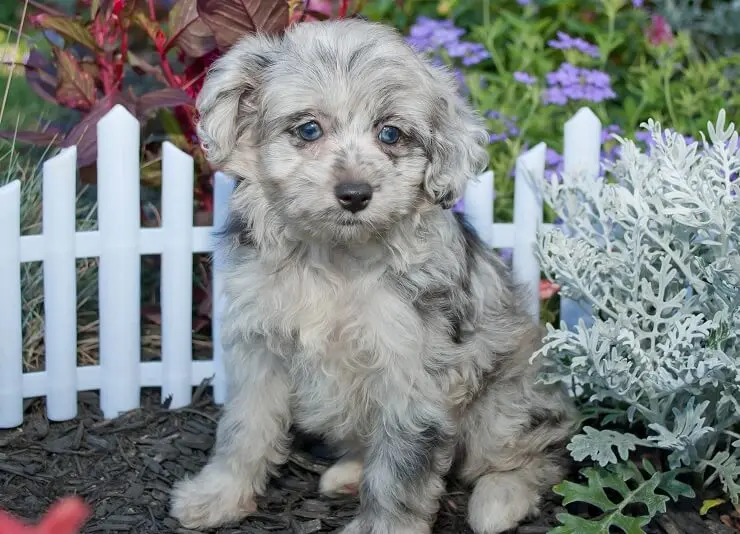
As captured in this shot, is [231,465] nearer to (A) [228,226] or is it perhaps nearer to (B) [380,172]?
(A) [228,226]

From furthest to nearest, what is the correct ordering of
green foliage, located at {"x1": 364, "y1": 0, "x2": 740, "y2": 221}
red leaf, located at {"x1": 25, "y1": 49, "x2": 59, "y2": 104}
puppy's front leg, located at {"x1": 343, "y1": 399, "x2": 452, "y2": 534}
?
green foliage, located at {"x1": 364, "y1": 0, "x2": 740, "y2": 221} → red leaf, located at {"x1": 25, "y1": 49, "x2": 59, "y2": 104} → puppy's front leg, located at {"x1": 343, "y1": 399, "x2": 452, "y2": 534}

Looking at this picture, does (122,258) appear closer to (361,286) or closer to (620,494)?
(361,286)

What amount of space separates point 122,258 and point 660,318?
7.60ft

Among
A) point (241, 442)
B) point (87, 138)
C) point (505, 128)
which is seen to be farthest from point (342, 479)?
point (505, 128)

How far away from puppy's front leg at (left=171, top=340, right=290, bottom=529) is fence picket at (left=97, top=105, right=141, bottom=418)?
80 centimetres

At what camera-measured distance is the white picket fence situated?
169 inches

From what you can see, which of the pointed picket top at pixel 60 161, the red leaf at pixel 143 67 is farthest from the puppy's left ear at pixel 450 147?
the red leaf at pixel 143 67

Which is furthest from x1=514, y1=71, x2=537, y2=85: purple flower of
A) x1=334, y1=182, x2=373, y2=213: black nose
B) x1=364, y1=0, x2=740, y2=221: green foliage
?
x1=334, y1=182, x2=373, y2=213: black nose

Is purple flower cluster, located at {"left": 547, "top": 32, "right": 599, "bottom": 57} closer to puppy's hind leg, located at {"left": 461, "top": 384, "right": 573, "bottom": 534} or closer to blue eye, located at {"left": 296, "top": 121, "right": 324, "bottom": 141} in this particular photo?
puppy's hind leg, located at {"left": 461, "top": 384, "right": 573, "bottom": 534}

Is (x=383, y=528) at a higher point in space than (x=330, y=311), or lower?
lower

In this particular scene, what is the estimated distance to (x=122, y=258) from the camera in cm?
447

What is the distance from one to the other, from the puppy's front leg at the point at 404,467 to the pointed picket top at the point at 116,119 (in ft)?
5.54

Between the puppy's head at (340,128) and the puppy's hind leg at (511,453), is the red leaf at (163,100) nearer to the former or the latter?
the puppy's head at (340,128)

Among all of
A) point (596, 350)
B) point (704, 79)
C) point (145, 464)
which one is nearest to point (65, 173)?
point (145, 464)
